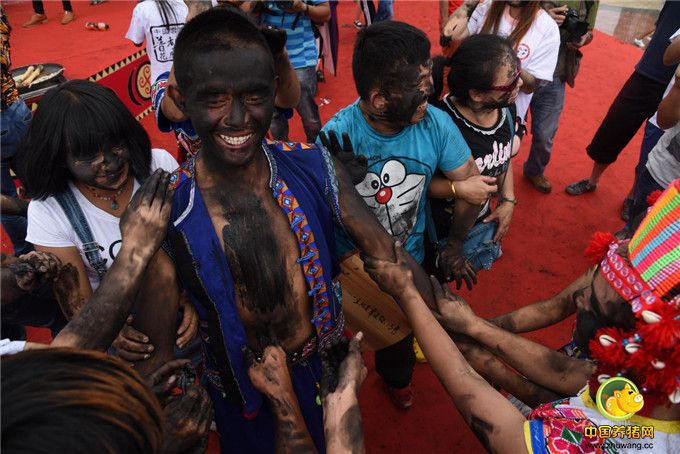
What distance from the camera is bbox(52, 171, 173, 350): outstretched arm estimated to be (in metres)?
1.47

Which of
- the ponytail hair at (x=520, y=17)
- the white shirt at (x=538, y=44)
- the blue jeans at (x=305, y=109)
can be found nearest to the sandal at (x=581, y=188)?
the white shirt at (x=538, y=44)

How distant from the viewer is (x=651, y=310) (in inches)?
50.0

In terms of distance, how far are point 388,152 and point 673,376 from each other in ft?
4.60

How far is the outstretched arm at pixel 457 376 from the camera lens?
1.52 m

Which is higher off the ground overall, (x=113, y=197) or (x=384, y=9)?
(x=113, y=197)

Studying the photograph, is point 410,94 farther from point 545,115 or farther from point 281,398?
point 545,115

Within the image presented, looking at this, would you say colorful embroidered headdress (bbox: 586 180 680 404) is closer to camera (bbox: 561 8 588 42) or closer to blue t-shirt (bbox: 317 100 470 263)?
blue t-shirt (bbox: 317 100 470 263)

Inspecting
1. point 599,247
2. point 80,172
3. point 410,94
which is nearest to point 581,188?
point 410,94

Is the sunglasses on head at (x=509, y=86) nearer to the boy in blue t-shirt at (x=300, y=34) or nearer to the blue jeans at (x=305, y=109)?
the boy in blue t-shirt at (x=300, y=34)

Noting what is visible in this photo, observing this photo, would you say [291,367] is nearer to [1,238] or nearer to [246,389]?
[246,389]

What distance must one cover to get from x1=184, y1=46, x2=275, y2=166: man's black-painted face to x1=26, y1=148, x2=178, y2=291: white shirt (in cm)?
76

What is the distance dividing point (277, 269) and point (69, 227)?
94cm

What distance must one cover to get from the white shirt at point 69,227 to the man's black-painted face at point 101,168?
0.11m

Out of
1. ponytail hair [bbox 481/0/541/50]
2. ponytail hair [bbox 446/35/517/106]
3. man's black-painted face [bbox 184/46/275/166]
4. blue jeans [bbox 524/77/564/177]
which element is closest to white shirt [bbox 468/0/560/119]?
ponytail hair [bbox 481/0/541/50]
